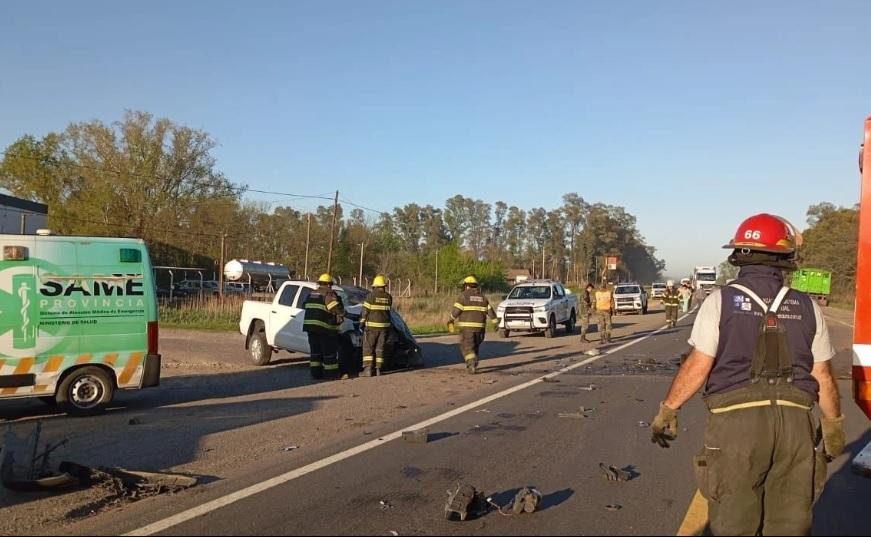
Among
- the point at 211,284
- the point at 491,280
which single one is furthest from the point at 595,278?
the point at 211,284

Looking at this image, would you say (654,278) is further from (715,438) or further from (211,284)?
(715,438)

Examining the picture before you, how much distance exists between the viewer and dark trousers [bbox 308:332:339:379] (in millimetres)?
13164

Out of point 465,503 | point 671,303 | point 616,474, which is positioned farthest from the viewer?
point 671,303

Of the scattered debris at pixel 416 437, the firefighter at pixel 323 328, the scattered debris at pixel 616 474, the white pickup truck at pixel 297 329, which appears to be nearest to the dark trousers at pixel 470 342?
the white pickup truck at pixel 297 329

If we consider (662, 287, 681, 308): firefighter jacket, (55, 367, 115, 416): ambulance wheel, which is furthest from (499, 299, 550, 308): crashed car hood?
(55, 367, 115, 416): ambulance wheel

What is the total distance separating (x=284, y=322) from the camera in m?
15.0

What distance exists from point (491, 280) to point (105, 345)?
61285mm

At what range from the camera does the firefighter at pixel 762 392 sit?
132 inches

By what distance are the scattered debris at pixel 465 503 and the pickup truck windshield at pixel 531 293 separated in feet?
64.1

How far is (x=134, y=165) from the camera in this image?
5109 cm

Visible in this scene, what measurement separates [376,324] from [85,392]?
5138 mm

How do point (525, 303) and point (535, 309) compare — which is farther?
point (525, 303)

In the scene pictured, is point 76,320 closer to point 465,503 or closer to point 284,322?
point 284,322

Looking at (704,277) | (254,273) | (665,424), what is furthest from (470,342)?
(704,277)
